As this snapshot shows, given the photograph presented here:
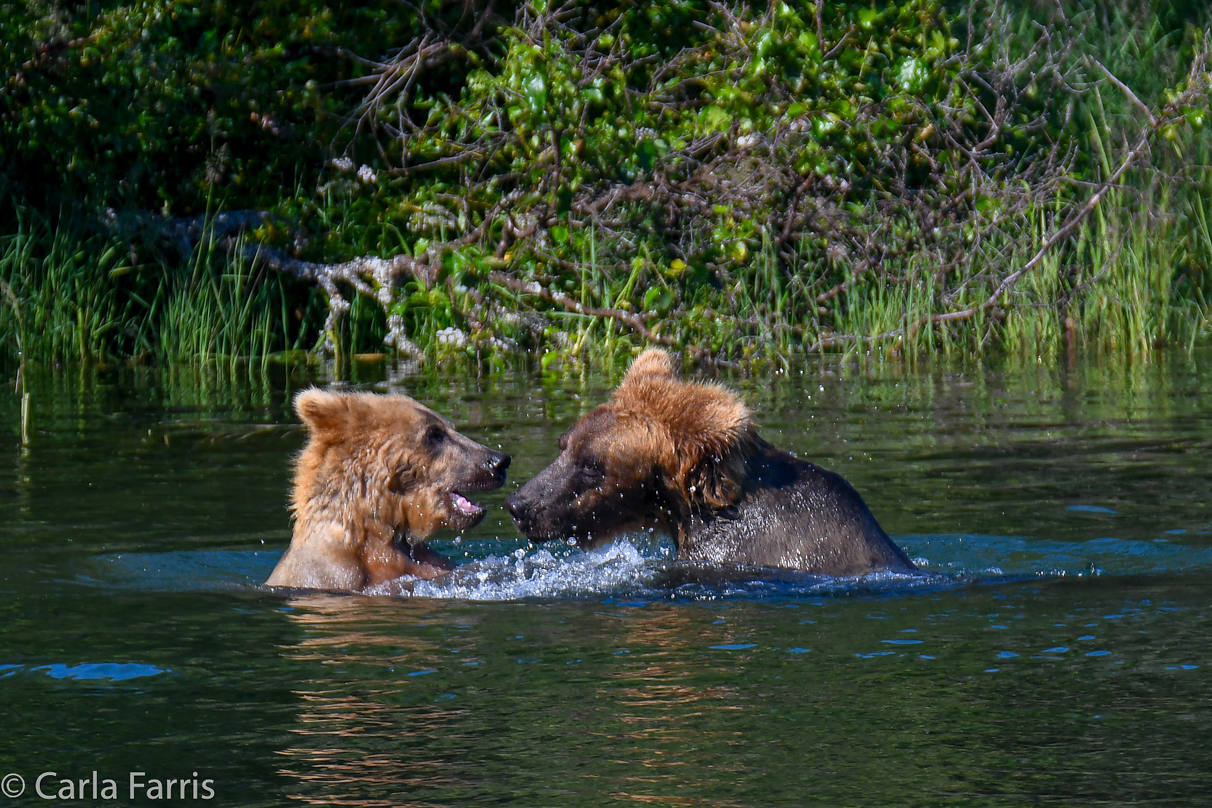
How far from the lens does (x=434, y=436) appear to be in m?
6.83

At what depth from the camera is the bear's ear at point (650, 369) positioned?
21.1 ft

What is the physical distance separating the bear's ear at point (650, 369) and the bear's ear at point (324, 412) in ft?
3.67

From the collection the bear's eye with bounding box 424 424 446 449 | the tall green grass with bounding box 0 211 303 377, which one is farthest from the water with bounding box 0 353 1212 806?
the tall green grass with bounding box 0 211 303 377

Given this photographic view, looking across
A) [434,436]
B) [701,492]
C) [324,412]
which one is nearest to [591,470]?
[701,492]

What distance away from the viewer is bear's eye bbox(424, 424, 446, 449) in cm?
679

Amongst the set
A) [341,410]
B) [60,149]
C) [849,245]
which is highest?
[60,149]

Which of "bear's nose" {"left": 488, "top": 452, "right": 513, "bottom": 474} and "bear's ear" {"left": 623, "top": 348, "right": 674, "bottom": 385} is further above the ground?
"bear's ear" {"left": 623, "top": 348, "right": 674, "bottom": 385}

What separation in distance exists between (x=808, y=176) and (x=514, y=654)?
11040 mm

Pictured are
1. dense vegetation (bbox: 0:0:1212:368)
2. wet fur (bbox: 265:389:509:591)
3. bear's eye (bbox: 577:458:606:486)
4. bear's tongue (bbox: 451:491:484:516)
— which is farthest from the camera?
dense vegetation (bbox: 0:0:1212:368)

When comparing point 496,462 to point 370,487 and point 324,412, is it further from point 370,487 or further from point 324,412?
point 324,412

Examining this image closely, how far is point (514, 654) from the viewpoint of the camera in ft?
16.9

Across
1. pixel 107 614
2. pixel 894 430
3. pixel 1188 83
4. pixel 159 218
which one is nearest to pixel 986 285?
pixel 1188 83

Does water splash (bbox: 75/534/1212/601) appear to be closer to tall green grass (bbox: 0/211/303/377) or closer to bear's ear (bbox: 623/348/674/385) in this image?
bear's ear (bbox: 623/348/674/385)

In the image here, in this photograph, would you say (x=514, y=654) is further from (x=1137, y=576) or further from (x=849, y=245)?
(x=849, y=245)
